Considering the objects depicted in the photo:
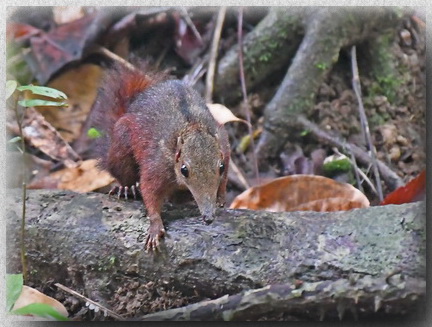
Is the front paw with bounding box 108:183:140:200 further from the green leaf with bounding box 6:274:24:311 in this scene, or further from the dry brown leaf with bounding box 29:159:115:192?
the green leaf with bounding box 6:274:24:311

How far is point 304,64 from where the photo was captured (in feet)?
10.0

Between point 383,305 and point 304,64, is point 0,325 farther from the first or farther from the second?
point 304,64

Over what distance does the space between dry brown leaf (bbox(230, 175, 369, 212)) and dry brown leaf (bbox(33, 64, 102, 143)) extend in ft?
2.47

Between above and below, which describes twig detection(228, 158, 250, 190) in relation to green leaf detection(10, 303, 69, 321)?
above

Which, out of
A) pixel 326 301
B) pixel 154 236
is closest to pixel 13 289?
pixel 154 236

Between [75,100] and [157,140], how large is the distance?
0.55m

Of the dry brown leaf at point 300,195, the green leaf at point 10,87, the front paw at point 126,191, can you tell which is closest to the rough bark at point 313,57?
the dry brown leaf at point 300,195

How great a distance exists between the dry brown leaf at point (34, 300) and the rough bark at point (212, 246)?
116 mm

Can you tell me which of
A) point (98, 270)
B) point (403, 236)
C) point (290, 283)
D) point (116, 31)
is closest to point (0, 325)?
point (98, 270)

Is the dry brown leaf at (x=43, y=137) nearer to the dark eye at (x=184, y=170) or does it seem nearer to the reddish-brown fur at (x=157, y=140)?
the reddish-brown fur at (x=157, y=140)

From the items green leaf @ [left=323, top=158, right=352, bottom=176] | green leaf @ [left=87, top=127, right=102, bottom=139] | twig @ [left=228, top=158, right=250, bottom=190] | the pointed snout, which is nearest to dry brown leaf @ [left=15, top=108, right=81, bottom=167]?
green leaf @ [left=87, top=127, right=102, bottom=139]

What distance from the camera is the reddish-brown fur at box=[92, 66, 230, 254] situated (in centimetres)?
241

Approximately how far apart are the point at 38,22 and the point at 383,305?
1608 millimetres

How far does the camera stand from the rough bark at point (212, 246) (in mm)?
2289
